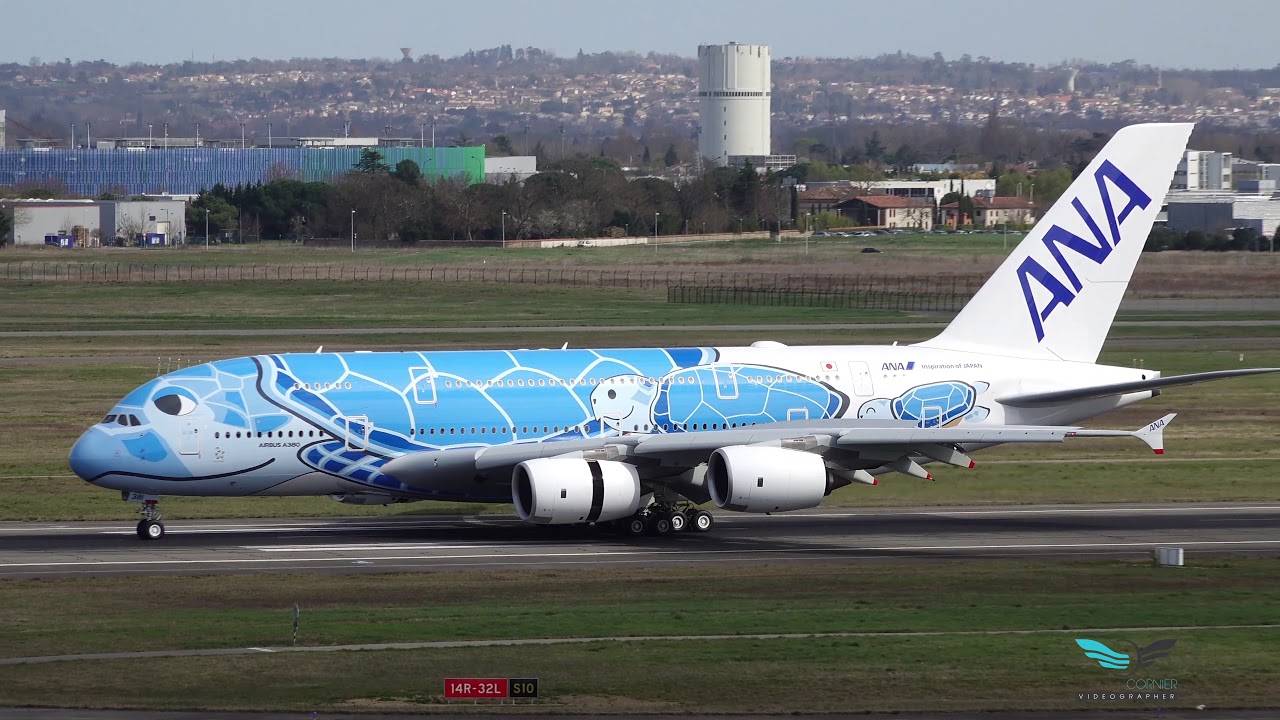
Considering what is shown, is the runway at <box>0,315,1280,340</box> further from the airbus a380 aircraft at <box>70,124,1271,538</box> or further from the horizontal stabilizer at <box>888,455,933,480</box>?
the horizontal stabilizer at <box>888,455,933,480</box>

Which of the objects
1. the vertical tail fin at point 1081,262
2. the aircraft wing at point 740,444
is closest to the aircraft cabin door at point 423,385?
the aircraft wing at point 740,444

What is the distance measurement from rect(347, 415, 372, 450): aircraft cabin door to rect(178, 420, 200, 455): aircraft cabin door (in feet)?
11.2

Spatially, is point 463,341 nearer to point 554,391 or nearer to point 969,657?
point 554,391

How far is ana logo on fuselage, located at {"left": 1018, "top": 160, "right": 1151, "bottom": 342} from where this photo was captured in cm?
4400

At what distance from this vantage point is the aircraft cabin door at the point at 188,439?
127 ft

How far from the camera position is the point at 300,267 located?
14550 centimetres

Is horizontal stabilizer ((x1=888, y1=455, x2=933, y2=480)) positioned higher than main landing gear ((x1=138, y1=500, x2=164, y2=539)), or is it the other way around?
horizontal stabilizer ((x1=888, y1=455, x2=933, y2=480))

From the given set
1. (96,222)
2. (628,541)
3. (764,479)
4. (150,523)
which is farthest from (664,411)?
(96,222)

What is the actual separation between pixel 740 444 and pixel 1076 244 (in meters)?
11.5

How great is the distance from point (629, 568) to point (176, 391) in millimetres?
11629

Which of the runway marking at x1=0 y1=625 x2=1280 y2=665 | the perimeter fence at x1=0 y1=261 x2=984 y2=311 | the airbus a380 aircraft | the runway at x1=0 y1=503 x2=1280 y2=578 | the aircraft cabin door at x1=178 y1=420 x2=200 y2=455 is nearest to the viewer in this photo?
the runway marking at x1=0 y1=625 x2=1280 y2=665

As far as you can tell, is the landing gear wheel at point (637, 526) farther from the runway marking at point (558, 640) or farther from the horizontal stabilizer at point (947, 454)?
the runway marking at point (558, 640)

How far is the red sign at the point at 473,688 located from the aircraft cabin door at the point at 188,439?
A: 1603cm

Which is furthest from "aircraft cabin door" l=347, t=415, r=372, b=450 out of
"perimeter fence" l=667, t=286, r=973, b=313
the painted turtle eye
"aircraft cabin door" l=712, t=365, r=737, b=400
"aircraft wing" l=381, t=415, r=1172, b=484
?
"perimeter fence" l=667, t=286, r=973, b=313
